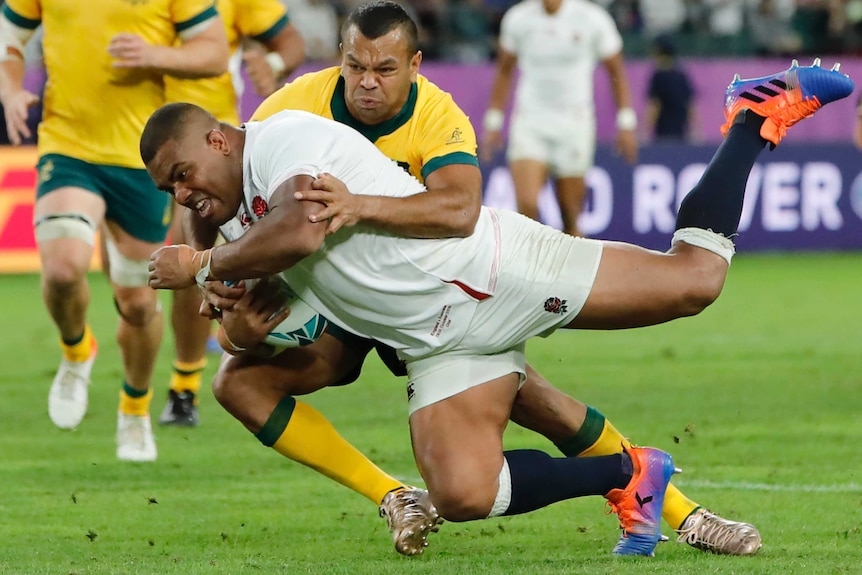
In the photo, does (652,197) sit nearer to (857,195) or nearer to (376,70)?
(857,195)

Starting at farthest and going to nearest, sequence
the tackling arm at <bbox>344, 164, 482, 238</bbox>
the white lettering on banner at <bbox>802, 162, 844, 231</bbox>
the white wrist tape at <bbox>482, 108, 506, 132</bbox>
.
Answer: the white lettering on banner at <bbox>802, 162, 844, 231</bbox>
the white wrist tape at <bbox>482, 108, 506, 132</bbox>
the tackling arm at <bbox>344, 164, 482, 238</bbox>

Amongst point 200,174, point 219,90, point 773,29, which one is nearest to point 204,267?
point 200,174

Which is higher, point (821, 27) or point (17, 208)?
point (821, 27)

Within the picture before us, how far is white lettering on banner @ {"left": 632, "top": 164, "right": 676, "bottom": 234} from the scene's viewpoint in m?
16.8

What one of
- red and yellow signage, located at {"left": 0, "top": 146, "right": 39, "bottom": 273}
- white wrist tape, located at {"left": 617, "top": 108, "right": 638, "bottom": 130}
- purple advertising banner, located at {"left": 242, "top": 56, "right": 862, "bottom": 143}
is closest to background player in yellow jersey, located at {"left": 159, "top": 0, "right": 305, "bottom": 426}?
white wrist tape, located at {"left": 617, "top": 108, "right": 638, "bottom": 130}

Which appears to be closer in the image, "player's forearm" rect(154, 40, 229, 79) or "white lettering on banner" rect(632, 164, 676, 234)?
"player's forearm" rect(154, 40, 229, 79)

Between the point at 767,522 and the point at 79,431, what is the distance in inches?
146

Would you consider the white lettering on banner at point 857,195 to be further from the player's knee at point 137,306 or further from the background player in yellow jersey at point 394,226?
the background player in yellow jersey at point 394,226

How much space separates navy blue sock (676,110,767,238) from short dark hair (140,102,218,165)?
170cm

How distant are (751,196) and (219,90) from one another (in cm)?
1001

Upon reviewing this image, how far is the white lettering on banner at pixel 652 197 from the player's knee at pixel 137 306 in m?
10.6

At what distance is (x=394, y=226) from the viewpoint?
15.2 ft

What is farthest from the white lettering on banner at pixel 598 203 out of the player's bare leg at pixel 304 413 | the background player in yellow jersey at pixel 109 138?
the player's bare leg at pixel 304 413

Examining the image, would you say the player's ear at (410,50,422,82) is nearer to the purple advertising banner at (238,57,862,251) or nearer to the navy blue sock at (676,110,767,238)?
the navy blue sock at (676,110,767,238)
